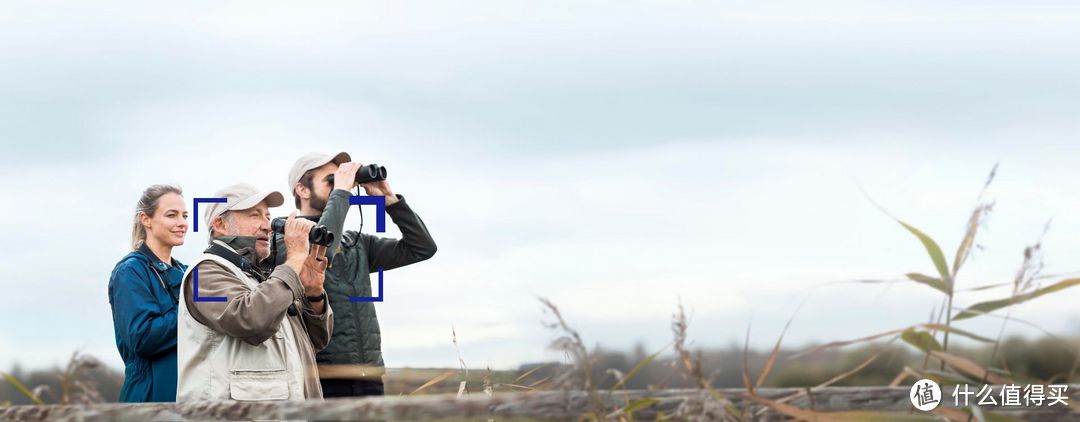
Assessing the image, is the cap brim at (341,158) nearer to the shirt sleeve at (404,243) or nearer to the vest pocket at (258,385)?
the shirt sleeve at (404,243)

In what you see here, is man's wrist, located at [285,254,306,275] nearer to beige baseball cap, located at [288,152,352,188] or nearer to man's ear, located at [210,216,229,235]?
man's ear, located at [210,216,229,235]

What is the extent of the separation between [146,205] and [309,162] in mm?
564

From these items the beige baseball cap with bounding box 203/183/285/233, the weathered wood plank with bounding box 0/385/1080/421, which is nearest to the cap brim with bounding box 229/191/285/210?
the beige baseball cap with bounding box 203/183/285/233

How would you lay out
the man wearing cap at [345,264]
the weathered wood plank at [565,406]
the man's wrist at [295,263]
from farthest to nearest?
1. the man wearing cap at [345,264]
2. the man's wrist at [295,263]
3. the weathered wood plank at [565,406]

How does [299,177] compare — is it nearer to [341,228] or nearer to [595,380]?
[341,228]

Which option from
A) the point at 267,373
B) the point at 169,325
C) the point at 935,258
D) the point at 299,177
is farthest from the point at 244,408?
the point at 935,258

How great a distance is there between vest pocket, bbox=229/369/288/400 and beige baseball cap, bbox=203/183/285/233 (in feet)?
1.78

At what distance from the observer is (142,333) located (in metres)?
3.47

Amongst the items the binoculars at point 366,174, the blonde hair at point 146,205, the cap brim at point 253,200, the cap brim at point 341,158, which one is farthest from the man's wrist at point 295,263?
the blonde hair at point 146,205

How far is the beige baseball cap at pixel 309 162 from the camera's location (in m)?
3.98

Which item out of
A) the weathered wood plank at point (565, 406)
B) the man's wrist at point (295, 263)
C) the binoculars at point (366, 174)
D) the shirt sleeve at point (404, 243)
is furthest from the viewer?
the shirt sleeve at point (404, 243)

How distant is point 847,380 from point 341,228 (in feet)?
5.16

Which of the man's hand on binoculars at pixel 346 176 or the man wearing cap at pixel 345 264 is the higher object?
the man's hand on binoculars at pixel 346 176

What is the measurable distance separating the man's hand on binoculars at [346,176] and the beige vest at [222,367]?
2.06 feet
